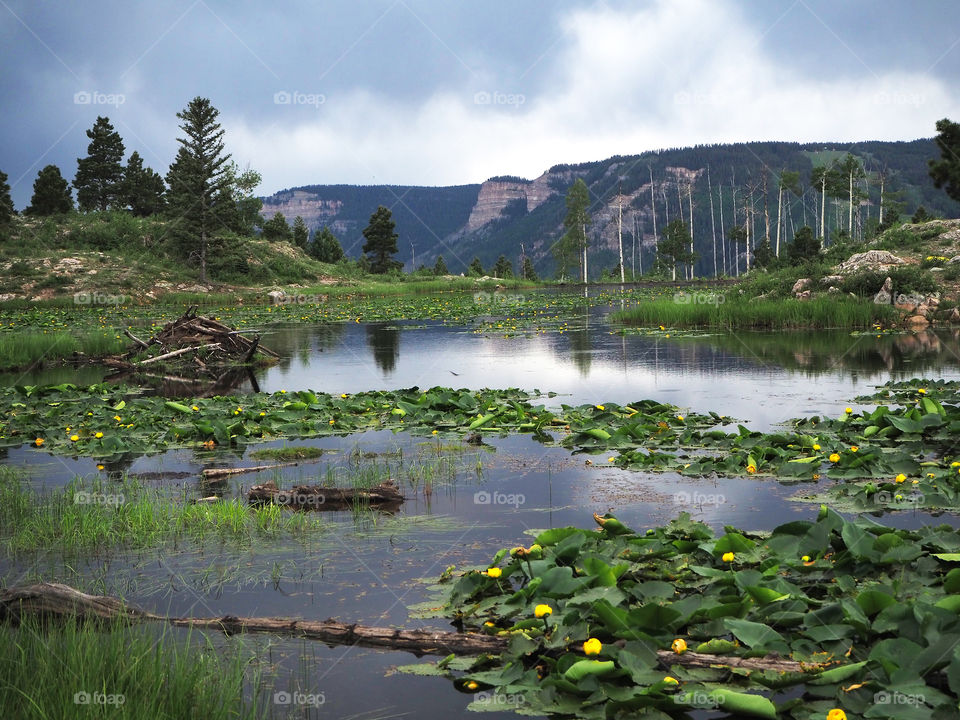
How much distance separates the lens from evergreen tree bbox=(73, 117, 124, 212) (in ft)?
241

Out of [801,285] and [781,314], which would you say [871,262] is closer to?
[801,285]

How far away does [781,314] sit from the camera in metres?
27.3

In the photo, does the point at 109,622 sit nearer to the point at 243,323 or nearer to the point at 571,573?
the point at 571,573

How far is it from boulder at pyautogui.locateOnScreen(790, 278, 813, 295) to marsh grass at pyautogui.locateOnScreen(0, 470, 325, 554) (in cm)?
2629

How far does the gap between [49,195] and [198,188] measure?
1454cm

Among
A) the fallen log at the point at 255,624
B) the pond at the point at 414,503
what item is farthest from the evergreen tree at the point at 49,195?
the fallen log at the point at 255,624

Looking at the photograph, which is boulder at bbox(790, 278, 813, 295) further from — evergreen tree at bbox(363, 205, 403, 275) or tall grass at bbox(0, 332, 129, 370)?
evergreen tree at bbox(363, 205, 403, 275)

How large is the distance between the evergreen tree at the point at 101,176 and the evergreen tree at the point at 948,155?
65328 millimetres

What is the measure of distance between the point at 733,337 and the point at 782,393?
11161 millimetres

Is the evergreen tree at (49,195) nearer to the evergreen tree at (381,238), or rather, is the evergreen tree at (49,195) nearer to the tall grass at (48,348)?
the evergreen tree at (381,238)

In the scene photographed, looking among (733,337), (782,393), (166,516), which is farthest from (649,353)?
(166,516)

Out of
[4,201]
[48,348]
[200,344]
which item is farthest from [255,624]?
[4,201]

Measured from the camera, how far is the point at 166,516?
8.01 meters

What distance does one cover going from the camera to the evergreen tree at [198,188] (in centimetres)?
5997
